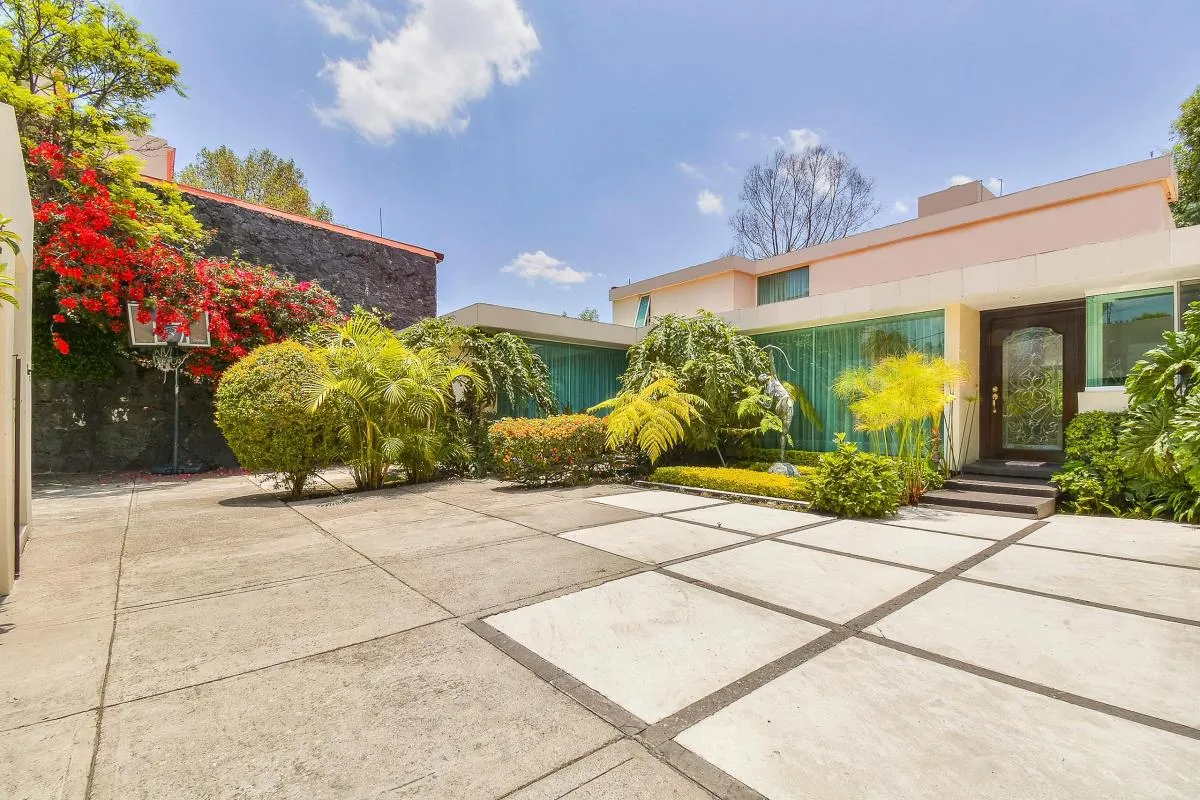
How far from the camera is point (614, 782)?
160 cm

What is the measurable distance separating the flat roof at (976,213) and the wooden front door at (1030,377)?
6.34 meters

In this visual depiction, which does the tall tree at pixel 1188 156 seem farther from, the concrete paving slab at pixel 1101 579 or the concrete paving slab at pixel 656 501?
the concrete paving slab at pixel 656 501

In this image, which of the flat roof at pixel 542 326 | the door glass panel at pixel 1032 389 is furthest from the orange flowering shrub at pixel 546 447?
the door glass panel at pixel 1032 389

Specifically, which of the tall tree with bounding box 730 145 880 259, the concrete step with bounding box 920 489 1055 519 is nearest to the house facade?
the concrete step with bounding box 920 489 1055 519

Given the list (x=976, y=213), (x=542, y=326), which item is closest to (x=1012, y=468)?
(x=542, y=326)

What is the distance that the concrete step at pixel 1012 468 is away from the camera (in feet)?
22.2

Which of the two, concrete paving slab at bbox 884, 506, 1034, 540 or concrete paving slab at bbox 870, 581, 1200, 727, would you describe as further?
concrete paving slab at bbox 884, 506, 1034, 540

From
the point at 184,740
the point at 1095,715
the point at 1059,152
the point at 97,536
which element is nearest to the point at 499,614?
the point at 184,740

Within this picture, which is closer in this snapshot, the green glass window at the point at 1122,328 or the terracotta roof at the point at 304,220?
the green glass window at the point at 1122,328

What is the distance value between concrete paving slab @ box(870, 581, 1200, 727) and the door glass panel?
565 centimetres

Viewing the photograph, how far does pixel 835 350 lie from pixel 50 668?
954 centimetres

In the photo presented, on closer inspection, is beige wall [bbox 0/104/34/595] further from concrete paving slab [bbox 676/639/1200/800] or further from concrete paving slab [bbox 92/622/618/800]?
concrete paving slab [bbox 676/639/1200/800]

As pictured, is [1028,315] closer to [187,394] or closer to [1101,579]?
[1101,579]

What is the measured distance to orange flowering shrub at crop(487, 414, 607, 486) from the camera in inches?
289
